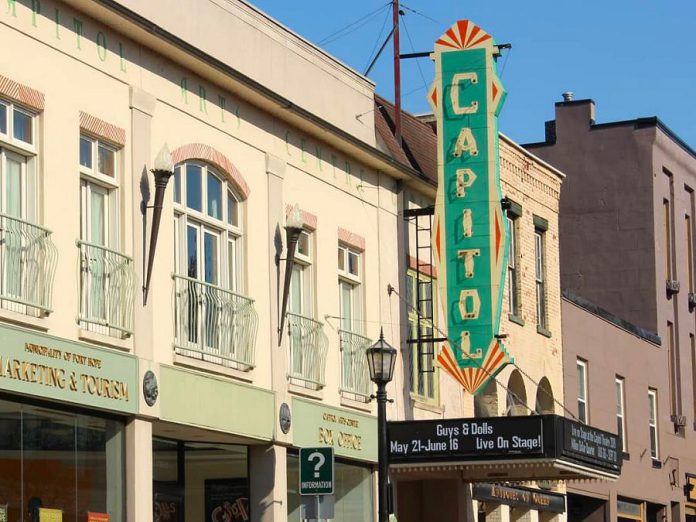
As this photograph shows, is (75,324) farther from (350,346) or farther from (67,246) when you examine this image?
(350,346)

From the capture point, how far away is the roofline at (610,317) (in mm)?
34000

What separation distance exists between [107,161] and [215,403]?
3.46m

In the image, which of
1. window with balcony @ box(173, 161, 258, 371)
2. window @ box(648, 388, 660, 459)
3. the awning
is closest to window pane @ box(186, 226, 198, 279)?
window with balcony @ box(173, 161, 258, 371)

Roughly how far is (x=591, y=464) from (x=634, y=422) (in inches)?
449

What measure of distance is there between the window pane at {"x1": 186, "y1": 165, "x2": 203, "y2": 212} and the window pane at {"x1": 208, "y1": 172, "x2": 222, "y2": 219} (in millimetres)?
273

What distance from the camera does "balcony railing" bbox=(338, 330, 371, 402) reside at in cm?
2386

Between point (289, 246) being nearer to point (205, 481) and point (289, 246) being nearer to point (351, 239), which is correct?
point (351, 239)

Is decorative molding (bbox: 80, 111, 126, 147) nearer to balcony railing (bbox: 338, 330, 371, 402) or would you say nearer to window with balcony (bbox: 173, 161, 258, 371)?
window with balcony (bbox: 173, 161, 258, 371)

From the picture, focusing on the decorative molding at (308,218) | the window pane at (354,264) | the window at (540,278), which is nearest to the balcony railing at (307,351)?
the decorative molding at (308,218)

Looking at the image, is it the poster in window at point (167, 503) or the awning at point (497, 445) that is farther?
the awning at point (497, 445)

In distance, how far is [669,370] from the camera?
40094 mm

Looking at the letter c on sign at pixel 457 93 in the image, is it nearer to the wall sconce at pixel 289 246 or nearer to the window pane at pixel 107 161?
the wall sconce at pixel 289 246

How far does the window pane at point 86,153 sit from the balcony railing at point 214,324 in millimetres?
2107

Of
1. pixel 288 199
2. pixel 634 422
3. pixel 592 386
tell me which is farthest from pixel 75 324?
pixel 634 422
